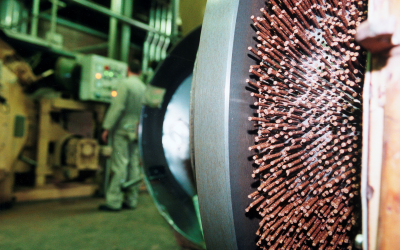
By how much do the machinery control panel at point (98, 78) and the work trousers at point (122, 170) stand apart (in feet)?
1.63

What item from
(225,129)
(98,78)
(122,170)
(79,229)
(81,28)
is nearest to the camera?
(225,129)

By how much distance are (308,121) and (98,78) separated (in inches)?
86.7

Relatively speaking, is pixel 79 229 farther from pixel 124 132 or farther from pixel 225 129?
pixel 225 129

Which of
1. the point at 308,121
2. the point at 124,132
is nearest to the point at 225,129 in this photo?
the point at 308,121

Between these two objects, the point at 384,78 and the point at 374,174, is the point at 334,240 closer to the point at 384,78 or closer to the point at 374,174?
the point at 374,174

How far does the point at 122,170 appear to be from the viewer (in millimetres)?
2074

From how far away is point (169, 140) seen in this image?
3.58 feet

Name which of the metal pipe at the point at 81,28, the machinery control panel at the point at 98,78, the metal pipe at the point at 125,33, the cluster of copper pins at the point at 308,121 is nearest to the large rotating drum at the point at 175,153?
the cluster of copper pins at the point at 308,121

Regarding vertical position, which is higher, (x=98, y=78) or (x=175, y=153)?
(x=98, y=78)

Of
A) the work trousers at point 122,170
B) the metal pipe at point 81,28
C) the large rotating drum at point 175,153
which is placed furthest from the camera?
the metal pipe at point 81,28

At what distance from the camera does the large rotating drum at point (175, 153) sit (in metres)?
1.05

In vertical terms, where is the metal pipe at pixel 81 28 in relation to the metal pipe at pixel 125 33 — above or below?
above

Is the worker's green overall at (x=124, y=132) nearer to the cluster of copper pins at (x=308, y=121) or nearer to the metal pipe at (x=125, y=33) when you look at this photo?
the metal pipe at (x=125, y=33)

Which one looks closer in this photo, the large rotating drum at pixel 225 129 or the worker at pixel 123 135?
the large rotating drum at pixel 225 129
